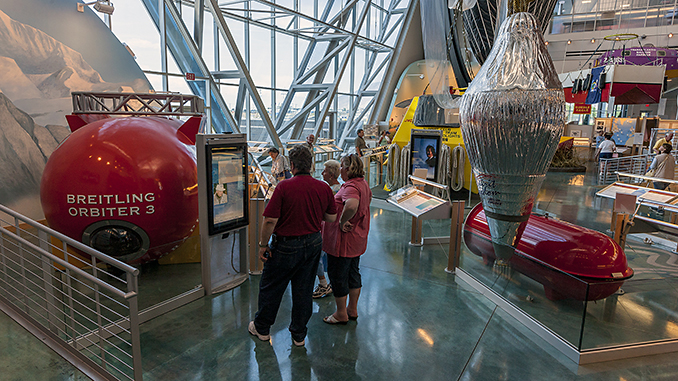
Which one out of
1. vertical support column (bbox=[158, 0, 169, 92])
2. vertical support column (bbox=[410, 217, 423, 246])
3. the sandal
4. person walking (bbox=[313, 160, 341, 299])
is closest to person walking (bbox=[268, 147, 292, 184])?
vertical support column (bbox=[410, 217, 423, 246])

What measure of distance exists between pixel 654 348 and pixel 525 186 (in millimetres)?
3233

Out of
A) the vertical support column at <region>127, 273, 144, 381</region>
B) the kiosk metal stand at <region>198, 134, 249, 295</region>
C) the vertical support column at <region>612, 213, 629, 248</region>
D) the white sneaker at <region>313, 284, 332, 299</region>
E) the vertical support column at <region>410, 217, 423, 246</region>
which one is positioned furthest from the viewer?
the vertical support column at <region>410, 217, 423, 246</region>

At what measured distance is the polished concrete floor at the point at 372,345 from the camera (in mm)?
3125

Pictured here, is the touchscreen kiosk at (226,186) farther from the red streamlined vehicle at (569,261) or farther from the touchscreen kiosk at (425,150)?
the touchscreen kiosk at (425,150)

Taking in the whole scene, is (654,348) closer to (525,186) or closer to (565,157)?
(525,186)

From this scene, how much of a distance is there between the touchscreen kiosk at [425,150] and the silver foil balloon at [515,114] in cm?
736

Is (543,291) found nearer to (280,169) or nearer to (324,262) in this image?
(324,262)

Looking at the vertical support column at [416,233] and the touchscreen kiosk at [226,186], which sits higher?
the touchscreen kiosk at [226,186]

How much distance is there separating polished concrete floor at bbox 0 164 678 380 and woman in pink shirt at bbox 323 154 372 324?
0.44 metres

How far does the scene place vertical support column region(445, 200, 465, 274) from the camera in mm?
5129

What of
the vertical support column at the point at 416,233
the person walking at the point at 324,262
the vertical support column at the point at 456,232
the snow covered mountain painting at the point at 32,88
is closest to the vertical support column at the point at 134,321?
the person walking at the point at 324,262

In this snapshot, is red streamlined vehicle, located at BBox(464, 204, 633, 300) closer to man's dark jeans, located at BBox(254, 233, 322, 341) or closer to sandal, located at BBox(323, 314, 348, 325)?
sandal, located at BBox(323, 314, 348, 325)

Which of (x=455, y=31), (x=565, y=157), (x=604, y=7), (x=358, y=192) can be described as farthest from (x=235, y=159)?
(x=604, y=7)

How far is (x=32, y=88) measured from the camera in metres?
6.49
